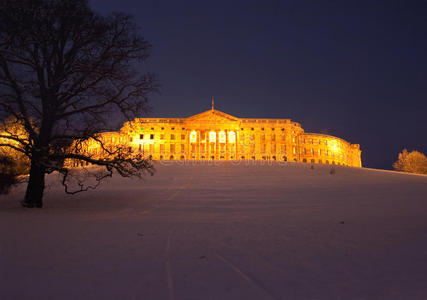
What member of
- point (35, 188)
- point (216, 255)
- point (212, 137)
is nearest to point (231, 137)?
point (212, 137)

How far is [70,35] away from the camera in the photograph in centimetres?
1008

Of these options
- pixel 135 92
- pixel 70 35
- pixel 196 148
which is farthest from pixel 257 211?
pixel 196 148

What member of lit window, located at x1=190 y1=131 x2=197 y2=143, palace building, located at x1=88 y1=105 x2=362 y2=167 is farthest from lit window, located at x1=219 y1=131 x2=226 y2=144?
lit window, located at x1=190 y1=131 x2=197 y2=143

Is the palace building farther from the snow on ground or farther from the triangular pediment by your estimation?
the snow on ground

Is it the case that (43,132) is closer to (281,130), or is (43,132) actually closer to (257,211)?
(257,211)

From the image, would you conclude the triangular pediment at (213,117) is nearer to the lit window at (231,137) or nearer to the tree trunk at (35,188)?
the lit window at (231,137)

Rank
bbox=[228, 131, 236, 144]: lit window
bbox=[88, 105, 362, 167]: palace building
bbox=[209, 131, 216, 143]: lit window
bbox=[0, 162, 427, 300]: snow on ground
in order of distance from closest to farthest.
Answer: bbox=[0, 162, 427, 300]: snow on ground < bbox=[209, 131, 216, 143]: lit window < bbox=[88, 105, 362, 167]: palace building < bbox=[228, 131, 236, 144]: lit window

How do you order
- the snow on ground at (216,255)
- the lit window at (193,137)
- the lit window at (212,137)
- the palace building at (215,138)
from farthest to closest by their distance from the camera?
the palace building at (215,138) < the lit window at (193,137) < the lit window at (212,137) < the snow on ground at (216,255)

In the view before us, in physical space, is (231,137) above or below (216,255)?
above

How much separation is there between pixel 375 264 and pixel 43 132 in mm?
11473

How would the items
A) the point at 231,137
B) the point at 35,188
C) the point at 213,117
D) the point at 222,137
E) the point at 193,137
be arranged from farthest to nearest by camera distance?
the point at 231,137, the point at 213,117, the point at 193,137, the point at 222,137, the point at 35,188

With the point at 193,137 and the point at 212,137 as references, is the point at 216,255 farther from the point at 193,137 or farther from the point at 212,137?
the point at 193,137

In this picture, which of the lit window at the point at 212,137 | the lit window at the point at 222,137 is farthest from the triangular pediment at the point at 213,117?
the lit window at the point at 212,137

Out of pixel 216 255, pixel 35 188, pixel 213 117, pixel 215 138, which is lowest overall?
pixel 216 255
